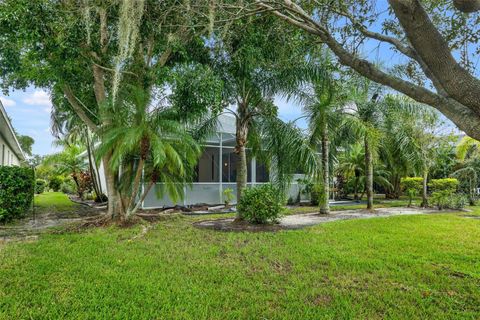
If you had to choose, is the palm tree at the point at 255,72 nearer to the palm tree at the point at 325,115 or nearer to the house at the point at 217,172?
the palm tree at the point at 325,115

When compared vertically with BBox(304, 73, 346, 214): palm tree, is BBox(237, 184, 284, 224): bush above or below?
below

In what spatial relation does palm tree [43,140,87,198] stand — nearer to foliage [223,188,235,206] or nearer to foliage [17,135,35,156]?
foliage [223,188,235,206]

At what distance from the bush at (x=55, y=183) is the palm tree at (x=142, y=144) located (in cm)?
2100

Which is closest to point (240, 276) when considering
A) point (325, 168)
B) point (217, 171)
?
point (325, 168)

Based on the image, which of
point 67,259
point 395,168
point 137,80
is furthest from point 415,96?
point 395,168

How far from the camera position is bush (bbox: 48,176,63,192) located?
25519 millimetres

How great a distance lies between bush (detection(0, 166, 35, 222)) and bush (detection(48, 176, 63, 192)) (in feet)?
63.5

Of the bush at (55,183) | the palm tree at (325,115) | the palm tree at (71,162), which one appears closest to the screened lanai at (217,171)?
the palm tree at (325,115)

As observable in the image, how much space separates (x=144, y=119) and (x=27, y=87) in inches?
210

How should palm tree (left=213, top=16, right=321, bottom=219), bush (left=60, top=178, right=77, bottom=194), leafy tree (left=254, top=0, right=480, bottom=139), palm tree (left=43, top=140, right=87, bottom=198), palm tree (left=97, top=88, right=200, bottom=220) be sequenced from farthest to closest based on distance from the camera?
1. bush (left=60, top=178, right=77, bottom=194)
2. palm tree (left=43, top=140, right=87, bottom=198)
3. palm tree (left=213, top=16, right=321, bottom=219)
4. palm tree (left=97, top=88, right=200, bottom=220)
5. leafy tree (left=254, top=0, right=480, bottom=139)

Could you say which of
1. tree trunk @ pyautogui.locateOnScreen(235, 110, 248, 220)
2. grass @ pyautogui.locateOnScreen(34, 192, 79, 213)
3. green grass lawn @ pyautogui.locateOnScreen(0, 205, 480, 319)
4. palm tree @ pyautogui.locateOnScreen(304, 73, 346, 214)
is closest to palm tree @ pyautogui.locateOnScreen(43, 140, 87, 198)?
grass @ pyautogui.locateOnScreen(34, 192, 79, 213)

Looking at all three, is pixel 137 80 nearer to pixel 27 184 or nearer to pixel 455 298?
pixel 27 184

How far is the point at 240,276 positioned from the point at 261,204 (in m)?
3.90

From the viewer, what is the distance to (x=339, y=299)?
3.43 metres
